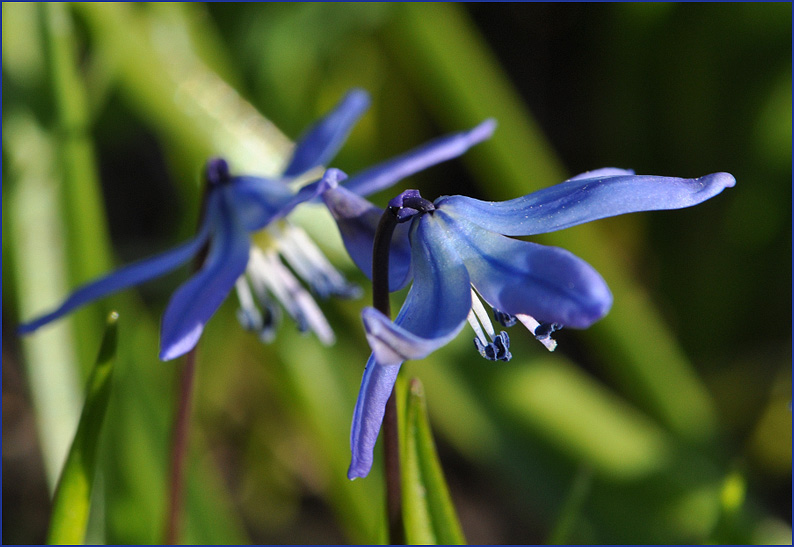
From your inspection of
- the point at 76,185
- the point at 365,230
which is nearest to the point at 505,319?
the point at 365,230

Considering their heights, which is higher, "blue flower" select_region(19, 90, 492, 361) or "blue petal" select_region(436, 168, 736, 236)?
"blue flower" select_region(19, 90, 492, 361)

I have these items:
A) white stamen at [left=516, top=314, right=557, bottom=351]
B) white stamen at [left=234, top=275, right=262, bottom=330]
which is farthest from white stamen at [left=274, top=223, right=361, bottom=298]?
white stamen at [left=516, top=314, right=557, bottom=351]

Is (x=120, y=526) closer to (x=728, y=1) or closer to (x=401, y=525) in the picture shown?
(x=401, y=525)

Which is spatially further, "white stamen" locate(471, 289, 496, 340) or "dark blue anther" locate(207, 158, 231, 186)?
"dark blue anther" locate(207, 158, 231, 186)

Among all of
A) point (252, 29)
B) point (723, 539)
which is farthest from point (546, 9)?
point (723, 539)

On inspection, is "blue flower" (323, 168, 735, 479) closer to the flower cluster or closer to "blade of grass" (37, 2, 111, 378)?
the flower cluster

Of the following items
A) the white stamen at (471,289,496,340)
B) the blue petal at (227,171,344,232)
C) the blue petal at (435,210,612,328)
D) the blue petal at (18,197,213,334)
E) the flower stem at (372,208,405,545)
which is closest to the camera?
the blue petal at (435,210,612,328)

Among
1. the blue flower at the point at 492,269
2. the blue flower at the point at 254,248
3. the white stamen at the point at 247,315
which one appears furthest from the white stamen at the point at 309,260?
the blue flower at the point at 492,269
